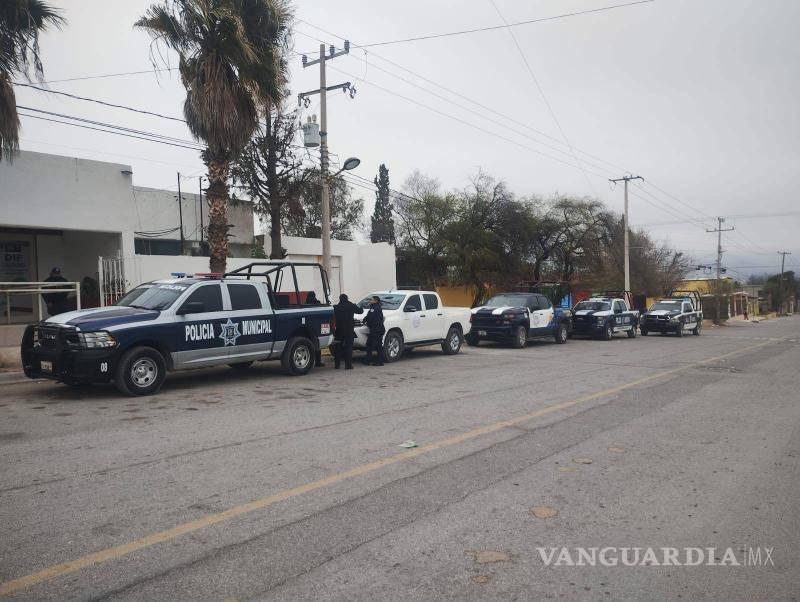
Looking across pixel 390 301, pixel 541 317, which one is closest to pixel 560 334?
pixel 541 317

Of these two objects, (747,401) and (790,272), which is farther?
(790,272)

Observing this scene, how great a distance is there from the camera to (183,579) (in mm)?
3613

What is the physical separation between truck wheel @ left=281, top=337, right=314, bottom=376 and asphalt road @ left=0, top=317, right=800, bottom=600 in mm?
2083

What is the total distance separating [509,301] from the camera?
21719 mm

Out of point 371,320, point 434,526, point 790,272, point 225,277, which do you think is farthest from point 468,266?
point 790,272

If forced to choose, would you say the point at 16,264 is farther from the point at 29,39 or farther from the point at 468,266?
the point at 468,266

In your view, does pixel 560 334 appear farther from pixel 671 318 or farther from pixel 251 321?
pixel 251 321

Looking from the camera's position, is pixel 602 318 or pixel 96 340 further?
pixel 602 318

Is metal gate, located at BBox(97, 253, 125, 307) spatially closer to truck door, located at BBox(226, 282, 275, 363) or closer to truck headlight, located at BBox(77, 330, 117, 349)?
truck door, located at BBox(226, 282, 275, 363)

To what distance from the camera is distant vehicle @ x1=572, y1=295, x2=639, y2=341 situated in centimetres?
2523

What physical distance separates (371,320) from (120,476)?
9332mm

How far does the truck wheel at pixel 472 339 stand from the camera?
2106cm

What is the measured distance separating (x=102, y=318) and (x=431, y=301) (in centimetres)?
928

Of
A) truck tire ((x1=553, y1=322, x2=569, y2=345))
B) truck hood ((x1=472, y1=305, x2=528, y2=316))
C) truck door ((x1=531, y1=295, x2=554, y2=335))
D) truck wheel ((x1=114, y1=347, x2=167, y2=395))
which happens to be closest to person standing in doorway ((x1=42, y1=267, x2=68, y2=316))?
truck wheel ((x1=114, y1=347, x2=167, y2=395))
